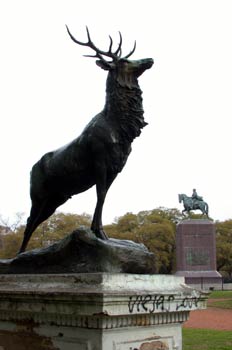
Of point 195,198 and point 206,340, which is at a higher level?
point 195,198

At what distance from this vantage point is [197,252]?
3734 cm

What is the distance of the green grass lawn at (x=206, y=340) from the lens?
36.6 ft

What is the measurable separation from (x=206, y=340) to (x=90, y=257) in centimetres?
897

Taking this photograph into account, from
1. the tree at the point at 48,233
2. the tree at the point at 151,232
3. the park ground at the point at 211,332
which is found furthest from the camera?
the tree at the point at 151,232

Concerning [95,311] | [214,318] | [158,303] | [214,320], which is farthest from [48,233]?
[95,311]

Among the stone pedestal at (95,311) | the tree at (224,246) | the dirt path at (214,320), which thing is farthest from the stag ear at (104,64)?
the tree at (224,246)

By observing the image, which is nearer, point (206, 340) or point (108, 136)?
point (108, 136)

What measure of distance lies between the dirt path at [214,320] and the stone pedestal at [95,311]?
1242 centimetres

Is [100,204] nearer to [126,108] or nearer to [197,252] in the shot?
[126,108]

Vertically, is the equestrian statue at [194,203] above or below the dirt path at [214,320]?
above

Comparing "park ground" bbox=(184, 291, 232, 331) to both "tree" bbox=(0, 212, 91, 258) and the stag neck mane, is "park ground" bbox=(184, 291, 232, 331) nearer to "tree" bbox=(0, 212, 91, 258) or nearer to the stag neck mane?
the stag neck mane

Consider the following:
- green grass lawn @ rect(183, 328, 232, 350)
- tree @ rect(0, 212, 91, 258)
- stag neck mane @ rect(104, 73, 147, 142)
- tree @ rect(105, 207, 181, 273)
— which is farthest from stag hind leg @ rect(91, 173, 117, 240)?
tree @ rect(105, 207, 181, 273)

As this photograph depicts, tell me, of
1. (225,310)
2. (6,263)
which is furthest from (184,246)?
(6,263)

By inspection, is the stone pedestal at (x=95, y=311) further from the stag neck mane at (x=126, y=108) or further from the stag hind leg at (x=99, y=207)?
the stag neck mane at (x=126, y=108)
